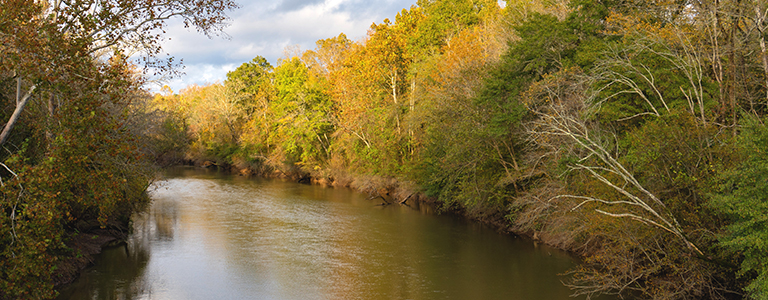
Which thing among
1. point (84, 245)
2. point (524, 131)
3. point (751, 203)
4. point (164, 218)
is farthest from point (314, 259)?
point (751, 203)

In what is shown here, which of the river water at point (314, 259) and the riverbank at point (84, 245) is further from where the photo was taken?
the river water at point (314, 259)

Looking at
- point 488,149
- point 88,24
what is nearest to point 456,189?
point 488,149

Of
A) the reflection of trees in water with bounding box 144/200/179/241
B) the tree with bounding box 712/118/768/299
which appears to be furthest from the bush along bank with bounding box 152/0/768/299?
the reflection of trees in water with bounding box 144/200/179/241

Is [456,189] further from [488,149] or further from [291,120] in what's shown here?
[291,120]

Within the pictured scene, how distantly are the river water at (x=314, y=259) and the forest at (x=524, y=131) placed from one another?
4.10ft

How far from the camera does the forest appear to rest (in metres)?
8.85

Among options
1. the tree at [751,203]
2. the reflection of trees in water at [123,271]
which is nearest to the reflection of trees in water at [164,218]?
the reflection of trees in water at [123,271]

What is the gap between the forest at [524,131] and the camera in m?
8.85

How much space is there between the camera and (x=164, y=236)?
66.9 feet

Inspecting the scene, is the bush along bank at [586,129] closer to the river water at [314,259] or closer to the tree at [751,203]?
the tree at [751,203]

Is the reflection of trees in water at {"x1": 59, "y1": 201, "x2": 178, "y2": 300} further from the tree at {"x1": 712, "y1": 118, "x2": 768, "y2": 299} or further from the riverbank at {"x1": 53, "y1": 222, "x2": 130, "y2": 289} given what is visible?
the tree at {"x1": 712, "y1": 118, "x2": 768, "y2": 299}

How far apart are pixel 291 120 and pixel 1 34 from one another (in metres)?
33.9

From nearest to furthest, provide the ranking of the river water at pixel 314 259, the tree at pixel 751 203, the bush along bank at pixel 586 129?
the tree at pixel 751 203, the bush along bank at pixel 586 129, the river water at pixel 314 259

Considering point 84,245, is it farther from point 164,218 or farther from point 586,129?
point 586,129
